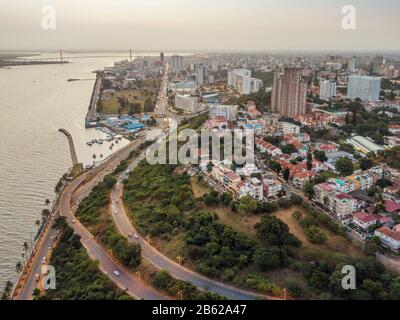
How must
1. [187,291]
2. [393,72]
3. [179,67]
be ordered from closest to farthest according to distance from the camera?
[187,291] → [393,72] → [179,67]

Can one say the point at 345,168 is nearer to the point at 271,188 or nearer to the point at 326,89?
the point at 271,188

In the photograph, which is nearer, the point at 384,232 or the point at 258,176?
the point at 384,232

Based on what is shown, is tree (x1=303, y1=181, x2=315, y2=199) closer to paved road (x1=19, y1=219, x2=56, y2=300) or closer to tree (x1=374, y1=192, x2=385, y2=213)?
tree (x1=374, y1=192, x2=385, y2=213)

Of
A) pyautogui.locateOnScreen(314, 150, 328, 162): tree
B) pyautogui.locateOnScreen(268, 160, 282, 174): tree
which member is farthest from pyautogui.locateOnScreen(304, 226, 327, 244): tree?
pyautogui.locateOnScreen(314, 150, 328, 162): tree

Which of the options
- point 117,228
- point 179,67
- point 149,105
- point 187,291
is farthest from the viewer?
point 179,67

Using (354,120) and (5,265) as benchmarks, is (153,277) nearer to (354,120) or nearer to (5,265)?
(5,265)
